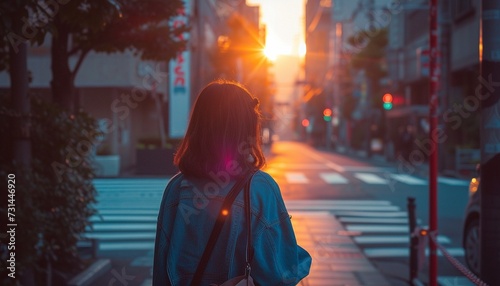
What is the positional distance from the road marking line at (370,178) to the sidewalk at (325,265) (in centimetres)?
1102

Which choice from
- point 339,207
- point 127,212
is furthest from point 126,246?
point 339,207

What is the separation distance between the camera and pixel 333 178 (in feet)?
75.8

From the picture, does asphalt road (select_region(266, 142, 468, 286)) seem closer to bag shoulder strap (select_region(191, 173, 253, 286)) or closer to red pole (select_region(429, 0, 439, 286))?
red pole (select_region(429, 0, 439, 286))

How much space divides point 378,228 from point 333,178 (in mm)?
11651

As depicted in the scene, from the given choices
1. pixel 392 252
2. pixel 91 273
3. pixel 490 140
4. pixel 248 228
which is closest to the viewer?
pixel 248 228

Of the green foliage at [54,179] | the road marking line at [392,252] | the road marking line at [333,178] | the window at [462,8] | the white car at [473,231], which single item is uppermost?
the window at [462,8]

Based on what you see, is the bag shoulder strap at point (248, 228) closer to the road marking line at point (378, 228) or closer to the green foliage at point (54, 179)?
the green foliage at point (54, 179)

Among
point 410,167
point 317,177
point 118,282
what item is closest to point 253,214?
point 118,282

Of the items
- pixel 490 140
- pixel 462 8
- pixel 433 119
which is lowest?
pixel 490 140

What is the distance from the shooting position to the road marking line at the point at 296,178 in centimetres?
2147

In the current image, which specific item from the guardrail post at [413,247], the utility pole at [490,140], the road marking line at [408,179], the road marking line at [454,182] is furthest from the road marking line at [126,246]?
the road marking line at [454,182]

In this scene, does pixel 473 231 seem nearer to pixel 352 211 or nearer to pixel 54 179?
pixel 54 179

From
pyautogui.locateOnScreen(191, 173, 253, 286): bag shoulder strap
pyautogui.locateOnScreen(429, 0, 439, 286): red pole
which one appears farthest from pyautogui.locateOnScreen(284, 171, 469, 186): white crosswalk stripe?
pyautogui.locateOnScreen(191, 173, 253, 286): bag shoulder strap

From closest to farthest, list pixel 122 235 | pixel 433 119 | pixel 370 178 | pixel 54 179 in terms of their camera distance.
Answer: pixel 433 119
pixel 54 179
pixel 122 235
pixel 370 178
